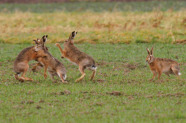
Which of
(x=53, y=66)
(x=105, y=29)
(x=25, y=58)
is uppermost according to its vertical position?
(x=105, y=29)

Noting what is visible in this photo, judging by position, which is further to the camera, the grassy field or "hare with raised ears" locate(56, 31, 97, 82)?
the grassy field

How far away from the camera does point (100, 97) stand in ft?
33.7

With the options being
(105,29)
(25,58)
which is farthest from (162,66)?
(105,29)

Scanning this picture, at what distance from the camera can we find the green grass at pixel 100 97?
27.8 feet

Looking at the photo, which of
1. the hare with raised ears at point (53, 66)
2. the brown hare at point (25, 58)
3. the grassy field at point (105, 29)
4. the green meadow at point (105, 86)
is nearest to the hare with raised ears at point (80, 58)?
the green meadow at point (105, 86)

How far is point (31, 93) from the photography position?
10.9 meters

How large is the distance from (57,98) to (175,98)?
9.41ft

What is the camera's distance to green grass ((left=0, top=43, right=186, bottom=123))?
8.46 metres

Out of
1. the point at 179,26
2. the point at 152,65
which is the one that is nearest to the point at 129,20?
the point at 179,26

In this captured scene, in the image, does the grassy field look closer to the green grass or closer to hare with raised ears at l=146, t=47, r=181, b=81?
the green grass

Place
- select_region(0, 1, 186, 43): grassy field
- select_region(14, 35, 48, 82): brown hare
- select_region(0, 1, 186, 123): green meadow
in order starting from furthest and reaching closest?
select_region(0, 1, 186, 43): grassy field
select_region(14, 35, 48, 82): brown hare
select_region(0, 1, 186, 123): green meadow

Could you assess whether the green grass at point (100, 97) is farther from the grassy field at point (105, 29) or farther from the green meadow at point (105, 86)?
the grassy field at point (105, 29)

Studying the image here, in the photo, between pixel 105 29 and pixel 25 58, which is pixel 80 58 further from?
pixel 105 29

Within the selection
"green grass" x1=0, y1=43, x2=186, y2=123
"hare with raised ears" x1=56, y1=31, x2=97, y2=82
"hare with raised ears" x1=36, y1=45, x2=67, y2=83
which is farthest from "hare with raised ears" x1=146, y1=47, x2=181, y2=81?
"hare with raised ears" x1=36, y1=45, x2=67, y2=83
